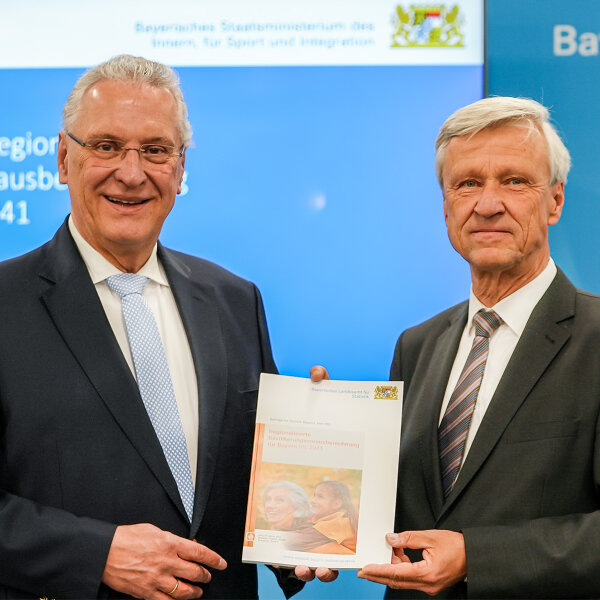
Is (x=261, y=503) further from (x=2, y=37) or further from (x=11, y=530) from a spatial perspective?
(x=2, y=37)

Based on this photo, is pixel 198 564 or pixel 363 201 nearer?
pixel 198 564

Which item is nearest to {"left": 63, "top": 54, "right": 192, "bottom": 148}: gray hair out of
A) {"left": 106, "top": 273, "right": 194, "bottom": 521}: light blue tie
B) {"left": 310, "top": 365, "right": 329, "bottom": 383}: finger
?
{"left": 106, "top": 273, "right": 194, "bottom": 521}: light blue tie

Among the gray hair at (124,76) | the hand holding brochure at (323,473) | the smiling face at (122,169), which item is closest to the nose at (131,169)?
the smiling face at (122,169)

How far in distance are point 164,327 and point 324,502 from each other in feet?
2.26

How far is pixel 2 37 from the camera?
3.94m

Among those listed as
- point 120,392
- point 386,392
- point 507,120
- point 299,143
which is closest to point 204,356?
point 120,392

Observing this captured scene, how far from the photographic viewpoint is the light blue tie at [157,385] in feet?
7.48

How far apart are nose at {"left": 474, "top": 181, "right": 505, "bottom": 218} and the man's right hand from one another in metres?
1.19

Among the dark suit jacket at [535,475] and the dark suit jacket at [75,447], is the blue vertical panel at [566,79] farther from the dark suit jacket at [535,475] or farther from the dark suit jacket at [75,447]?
the dark suit jacket at [75,447]

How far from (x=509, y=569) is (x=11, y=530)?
4.10 feet

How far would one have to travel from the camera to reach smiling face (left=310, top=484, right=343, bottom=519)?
225 centimetres

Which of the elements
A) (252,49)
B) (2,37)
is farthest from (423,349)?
(2,37)

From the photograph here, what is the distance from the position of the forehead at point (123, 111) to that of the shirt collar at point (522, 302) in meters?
1.09

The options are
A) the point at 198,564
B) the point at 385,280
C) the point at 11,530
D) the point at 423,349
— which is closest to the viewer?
the point at 11,530
